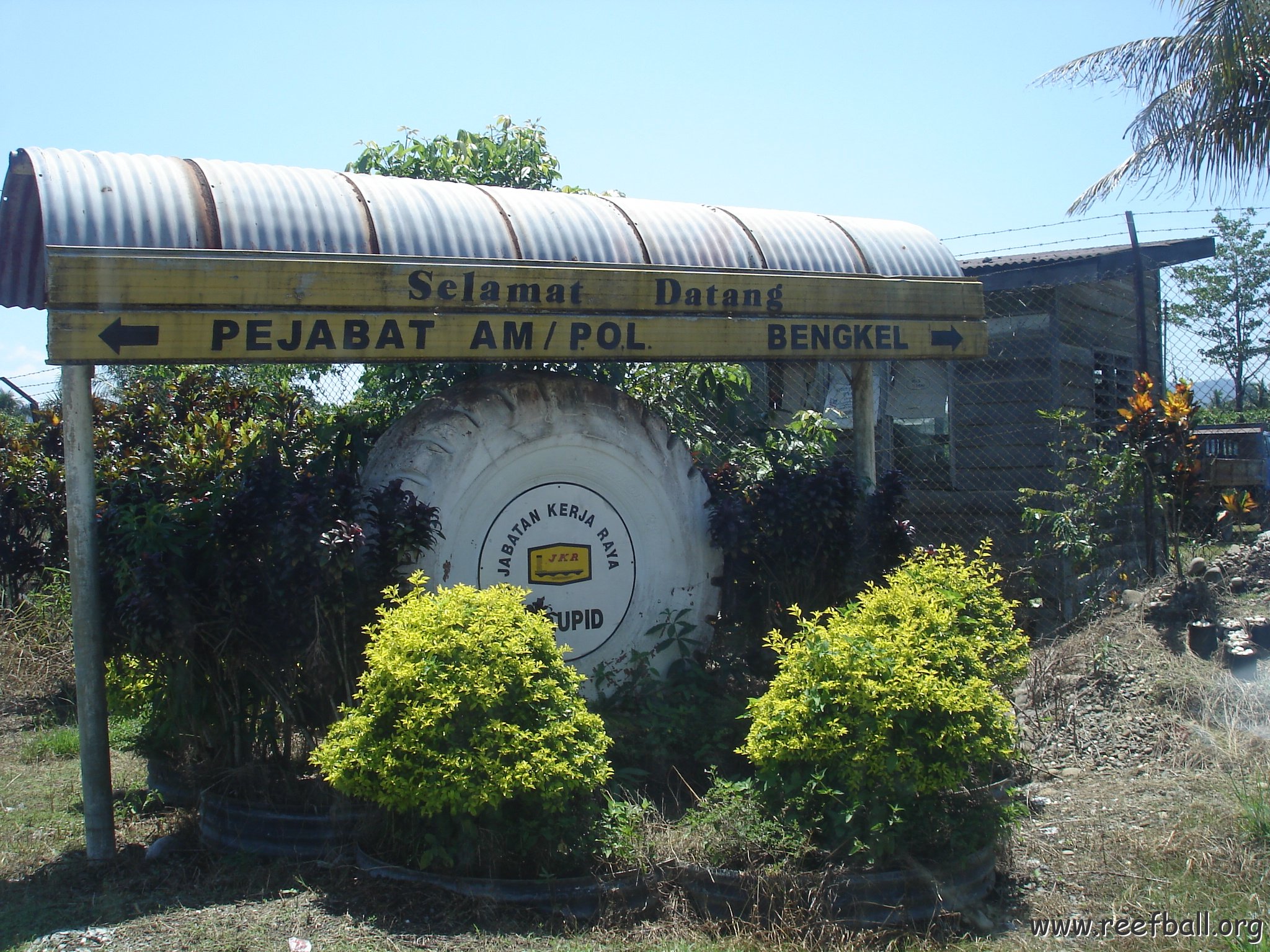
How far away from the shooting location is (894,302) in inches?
260

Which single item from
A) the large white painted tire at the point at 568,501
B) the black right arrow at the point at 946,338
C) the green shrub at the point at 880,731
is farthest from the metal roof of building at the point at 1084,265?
the green shrub at the point at 880,731

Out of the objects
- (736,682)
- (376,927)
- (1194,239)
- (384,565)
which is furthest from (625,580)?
(1194,239)

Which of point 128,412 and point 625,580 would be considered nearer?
point 625,580

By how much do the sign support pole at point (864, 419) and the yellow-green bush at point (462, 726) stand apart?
3.09 m

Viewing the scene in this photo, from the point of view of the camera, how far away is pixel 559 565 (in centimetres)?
587

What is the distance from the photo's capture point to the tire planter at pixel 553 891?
4.07 metres

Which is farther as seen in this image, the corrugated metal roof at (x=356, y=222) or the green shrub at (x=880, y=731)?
the corrugated metal roof at (x=356, y=222)

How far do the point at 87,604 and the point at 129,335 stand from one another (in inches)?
44.8

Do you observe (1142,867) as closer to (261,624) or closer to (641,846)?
(641,846)

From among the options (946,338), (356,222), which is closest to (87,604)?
(356,222)

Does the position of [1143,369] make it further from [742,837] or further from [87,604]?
[87,604]

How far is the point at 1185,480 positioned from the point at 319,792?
602cm

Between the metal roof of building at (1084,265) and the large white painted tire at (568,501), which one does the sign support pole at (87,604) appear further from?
the metal roof of building at (1084,265)

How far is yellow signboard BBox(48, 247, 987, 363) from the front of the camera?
15.2ft
